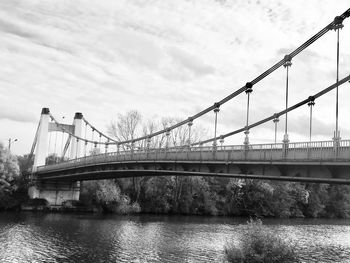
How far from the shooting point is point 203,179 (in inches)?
3039

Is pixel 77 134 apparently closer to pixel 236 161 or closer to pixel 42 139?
pixel 42 139

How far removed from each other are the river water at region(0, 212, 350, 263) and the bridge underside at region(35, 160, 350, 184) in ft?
20.6

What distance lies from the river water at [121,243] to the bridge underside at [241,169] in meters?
6.28

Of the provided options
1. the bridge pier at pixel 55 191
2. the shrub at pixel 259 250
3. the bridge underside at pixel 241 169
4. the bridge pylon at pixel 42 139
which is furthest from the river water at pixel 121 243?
the bridge pylon at pixel 42 139

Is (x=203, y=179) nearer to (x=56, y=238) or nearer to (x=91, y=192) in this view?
(x=91, y=192)

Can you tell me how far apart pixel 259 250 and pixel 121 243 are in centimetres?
1457

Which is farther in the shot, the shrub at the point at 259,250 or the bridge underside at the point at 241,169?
the bridge underside at the point at 241,169

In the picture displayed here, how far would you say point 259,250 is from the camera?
27.6 meters

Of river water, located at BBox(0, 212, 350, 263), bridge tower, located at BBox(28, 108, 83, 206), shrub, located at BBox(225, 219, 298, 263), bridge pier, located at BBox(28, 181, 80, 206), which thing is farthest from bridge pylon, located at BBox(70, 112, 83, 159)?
shrub, located at BBox(225, 219, 298, 263)

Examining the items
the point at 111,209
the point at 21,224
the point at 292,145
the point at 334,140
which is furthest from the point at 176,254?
the point at 111,209

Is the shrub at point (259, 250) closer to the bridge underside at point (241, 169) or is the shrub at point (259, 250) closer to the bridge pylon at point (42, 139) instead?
the bridge underside at point (241, 169)

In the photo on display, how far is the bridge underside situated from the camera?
27312 millimetres

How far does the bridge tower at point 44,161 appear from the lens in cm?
7206

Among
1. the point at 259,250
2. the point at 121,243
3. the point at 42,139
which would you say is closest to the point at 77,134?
the point at 42,139
